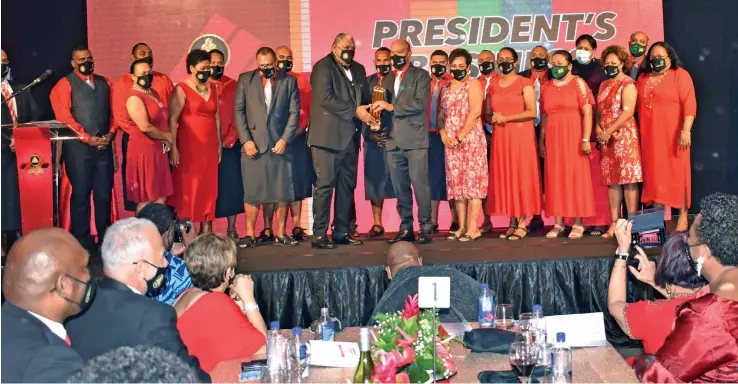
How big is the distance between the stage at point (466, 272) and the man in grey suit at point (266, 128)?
863 mm

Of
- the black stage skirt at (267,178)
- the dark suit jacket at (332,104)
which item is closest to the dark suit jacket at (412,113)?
the dark suit jacket at (332,104)

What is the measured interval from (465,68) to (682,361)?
445 centimetres

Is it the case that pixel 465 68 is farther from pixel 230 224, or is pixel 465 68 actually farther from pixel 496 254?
pixel 230 224

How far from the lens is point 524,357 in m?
2.89

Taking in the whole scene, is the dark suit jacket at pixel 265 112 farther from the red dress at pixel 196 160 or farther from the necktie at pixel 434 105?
the necktie at pixel 434 105

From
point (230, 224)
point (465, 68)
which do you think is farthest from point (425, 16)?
point (230, 224)

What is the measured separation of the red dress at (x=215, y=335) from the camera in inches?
135

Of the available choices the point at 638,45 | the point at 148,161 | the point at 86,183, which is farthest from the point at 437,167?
the point at 86,183

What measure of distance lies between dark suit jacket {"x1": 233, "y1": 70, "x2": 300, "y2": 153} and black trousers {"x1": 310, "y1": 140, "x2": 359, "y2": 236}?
0.33 metres

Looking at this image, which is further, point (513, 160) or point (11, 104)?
point (11, 104)

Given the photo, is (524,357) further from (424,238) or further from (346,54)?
(346,54)

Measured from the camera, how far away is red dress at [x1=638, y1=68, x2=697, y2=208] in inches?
280

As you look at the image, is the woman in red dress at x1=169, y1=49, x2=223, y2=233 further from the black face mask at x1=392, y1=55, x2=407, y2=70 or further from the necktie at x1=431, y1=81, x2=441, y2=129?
the necktie at x1=431, y1=81, x2=441, y2=129

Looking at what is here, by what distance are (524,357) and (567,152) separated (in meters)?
4.46
